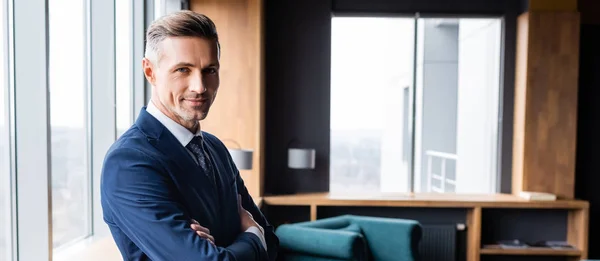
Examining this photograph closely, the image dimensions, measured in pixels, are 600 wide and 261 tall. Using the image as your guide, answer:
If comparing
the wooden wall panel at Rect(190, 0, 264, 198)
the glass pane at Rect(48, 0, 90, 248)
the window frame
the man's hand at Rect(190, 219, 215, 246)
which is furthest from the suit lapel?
the window frame

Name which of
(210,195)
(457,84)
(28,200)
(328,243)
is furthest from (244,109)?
(457,84)

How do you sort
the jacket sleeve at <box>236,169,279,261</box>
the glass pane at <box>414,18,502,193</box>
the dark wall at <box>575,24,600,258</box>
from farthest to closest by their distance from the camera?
the glass pane at <box>414,18,502,193</box> → the dark wall at <box>575,24,600,258</box> → the jacket sleeve at <box>236,169,279,261</box>

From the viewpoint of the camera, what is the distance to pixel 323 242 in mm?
3398

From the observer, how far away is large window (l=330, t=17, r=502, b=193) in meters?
5.00

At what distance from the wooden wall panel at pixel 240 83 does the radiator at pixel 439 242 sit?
1593 mm

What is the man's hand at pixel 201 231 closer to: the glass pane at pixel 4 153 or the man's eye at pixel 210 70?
the man's eye at pixel 210 70

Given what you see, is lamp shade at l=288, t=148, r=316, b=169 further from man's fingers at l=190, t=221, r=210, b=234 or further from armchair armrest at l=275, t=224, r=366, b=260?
man's fingers at l=190, t=221, r=210, b=234

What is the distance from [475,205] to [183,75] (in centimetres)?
381

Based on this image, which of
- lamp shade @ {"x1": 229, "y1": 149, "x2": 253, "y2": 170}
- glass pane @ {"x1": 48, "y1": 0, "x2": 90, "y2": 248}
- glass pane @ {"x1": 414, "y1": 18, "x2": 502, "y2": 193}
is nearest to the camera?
glass pane @ {"x1": 48, "y1": 0, "x2": 90, "y2": 248}

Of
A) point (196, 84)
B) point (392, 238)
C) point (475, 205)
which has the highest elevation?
point (196, 84)

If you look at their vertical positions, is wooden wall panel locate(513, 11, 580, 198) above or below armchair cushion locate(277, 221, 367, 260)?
above

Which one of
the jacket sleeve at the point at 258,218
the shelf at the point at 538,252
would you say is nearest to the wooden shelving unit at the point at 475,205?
the shelf at the point at 538,252

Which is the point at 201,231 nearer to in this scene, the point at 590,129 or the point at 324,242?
the point at 324,242

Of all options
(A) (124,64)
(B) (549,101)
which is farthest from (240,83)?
(B) (549,101)
